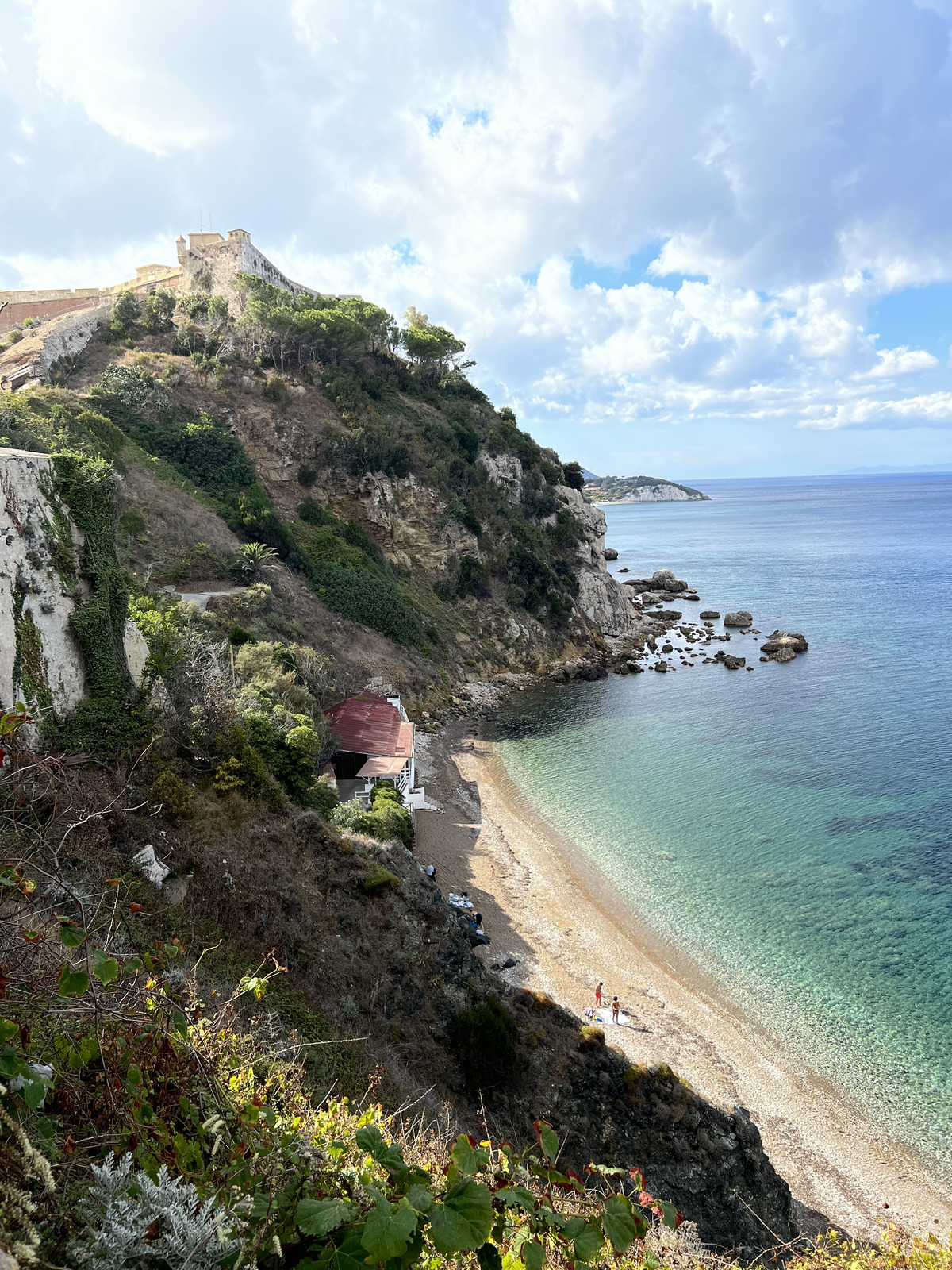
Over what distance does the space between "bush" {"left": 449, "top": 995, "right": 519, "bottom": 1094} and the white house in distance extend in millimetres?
11613

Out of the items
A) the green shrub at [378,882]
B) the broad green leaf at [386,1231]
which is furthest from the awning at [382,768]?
the broad green leaf at [386,1231]

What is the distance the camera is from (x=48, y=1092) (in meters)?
3.49

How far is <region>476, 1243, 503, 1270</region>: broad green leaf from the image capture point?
123 inches

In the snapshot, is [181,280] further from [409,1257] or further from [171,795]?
[409,1257]

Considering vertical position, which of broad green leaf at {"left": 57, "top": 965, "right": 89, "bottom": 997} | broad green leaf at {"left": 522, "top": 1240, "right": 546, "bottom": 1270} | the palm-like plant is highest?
the palm-like plant

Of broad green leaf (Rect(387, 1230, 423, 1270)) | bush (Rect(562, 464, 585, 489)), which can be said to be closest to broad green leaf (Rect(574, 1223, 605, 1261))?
broad green leaf (Rect(387, 1230, 423, 1270))

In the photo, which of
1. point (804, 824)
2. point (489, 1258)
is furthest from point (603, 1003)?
point (489, 1258)

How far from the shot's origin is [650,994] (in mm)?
18719

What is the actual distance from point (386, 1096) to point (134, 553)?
2647 cm

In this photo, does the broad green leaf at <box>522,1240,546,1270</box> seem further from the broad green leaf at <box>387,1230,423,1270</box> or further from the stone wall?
the stone wall

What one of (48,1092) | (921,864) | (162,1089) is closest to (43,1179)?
(48,1092)

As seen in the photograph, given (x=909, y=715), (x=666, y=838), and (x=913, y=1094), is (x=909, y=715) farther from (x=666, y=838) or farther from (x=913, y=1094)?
(x=913, y=1094)

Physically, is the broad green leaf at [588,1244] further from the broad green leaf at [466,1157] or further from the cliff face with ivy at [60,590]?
the cliff face with ivy at [60,590]

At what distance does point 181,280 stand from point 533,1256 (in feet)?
212
